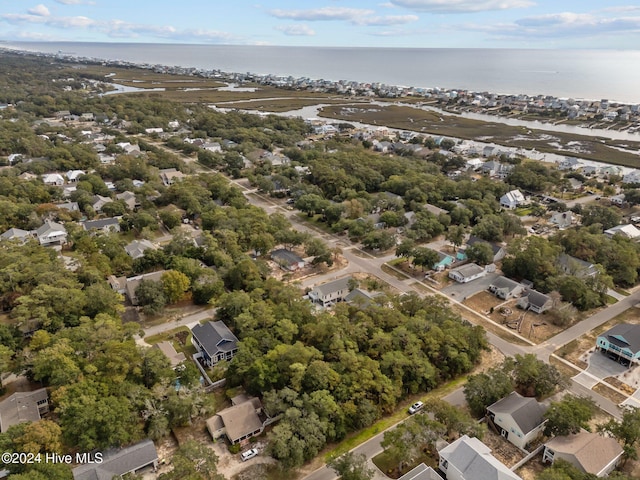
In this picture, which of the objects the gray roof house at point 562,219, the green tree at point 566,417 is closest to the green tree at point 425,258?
the green tree at point 566,417

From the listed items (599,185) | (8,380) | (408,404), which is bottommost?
(8,380)

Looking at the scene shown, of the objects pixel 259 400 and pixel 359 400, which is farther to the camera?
pixel 259 400

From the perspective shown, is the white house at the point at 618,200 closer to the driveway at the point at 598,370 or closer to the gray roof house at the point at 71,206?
the driveway at the point at 598,370

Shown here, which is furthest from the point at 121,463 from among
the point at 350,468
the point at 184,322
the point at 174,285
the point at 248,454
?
the point at 174,285

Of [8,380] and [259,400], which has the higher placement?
[259,400]

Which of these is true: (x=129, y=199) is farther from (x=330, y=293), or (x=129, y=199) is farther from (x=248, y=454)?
(x=248, y=454)

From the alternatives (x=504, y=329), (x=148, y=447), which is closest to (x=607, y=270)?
(x=504, y=329)

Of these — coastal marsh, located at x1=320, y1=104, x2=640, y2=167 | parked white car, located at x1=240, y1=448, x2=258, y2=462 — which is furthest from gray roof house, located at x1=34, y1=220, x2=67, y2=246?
coastal marsh, located at x1=320, y1=104, x2=640, y2=167

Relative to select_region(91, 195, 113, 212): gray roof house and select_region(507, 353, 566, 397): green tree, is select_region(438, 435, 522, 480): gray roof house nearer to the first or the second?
select_region(507, 353, 566, 397): green tree

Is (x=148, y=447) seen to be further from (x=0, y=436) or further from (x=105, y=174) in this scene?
(x=105, y=174)
